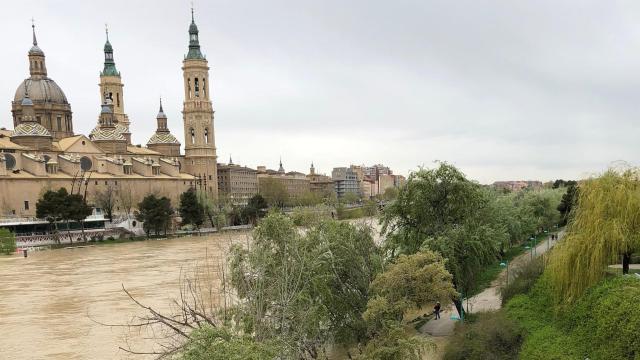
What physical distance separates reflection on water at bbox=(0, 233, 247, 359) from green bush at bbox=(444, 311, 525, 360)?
8166mm

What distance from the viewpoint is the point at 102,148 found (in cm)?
8081

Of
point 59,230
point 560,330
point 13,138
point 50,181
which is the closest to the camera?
point 560,330

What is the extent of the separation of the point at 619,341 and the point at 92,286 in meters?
28.5

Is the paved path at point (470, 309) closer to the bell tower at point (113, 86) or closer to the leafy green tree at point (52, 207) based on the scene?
the leafy green tree at point (52, 207)

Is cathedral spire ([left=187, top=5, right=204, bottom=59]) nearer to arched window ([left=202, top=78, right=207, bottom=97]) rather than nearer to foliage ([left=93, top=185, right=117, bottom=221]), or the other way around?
arched window ([left=202, top=78, right=207, bottom=97])

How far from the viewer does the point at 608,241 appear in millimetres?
12703

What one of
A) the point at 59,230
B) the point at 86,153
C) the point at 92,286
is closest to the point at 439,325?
the point at 92,286

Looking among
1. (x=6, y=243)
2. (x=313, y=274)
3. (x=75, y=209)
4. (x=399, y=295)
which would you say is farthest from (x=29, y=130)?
(x=399, y=295)

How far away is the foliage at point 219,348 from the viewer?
6.50 meters

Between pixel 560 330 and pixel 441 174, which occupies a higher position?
pixel 441 174

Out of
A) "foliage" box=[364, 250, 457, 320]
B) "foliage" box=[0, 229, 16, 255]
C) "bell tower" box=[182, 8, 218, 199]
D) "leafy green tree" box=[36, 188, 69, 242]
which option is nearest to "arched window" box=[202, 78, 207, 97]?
"bell tower" box=[182, 8, 218, 199]

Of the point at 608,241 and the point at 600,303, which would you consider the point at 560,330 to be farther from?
the point at 608,241

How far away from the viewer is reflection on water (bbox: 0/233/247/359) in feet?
58.7

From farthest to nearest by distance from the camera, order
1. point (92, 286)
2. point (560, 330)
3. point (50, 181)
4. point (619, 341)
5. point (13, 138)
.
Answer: point (13, 138), point (50, 181), point (92, 286), point (560, 330), point (619, 341)
